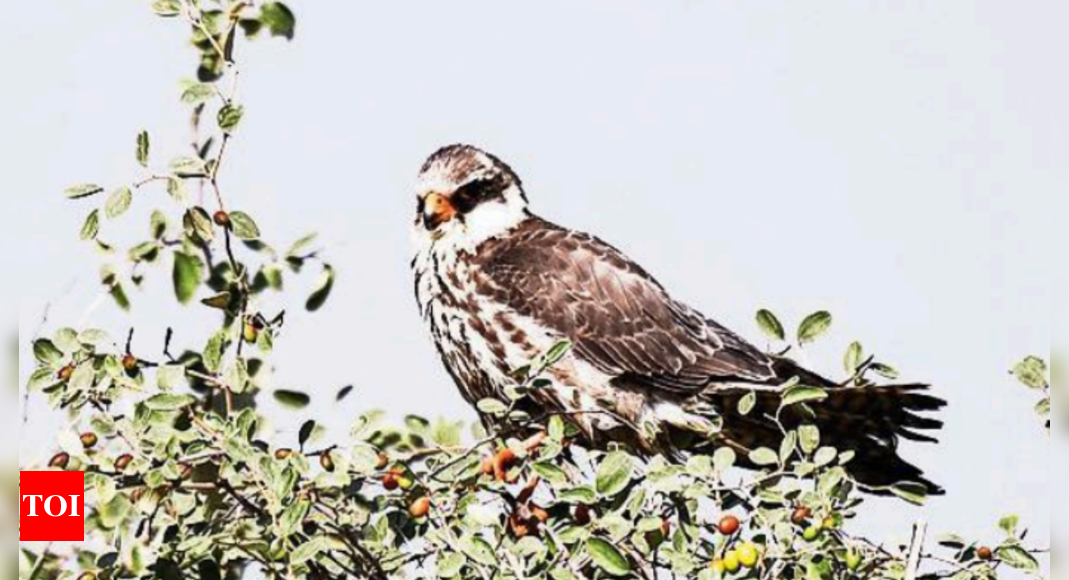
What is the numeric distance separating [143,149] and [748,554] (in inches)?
68.5

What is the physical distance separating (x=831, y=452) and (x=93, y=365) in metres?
1.76

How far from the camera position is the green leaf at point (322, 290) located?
5555mm

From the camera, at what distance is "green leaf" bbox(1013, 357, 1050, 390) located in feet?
14.8

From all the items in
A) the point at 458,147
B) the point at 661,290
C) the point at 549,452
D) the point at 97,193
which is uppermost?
the point at 458,147

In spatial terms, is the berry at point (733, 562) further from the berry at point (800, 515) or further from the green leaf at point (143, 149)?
the green leaf at point (143, 149)

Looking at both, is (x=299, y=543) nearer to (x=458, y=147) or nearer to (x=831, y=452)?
(x=831, y=452)

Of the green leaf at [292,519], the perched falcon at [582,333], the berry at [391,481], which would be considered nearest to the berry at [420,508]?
the berry at [391,481]

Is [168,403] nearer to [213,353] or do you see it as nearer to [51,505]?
[213,353]

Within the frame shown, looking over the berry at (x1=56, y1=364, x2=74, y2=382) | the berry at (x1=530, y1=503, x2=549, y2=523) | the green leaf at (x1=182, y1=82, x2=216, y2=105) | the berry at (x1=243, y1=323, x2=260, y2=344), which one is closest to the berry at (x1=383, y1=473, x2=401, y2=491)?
the berry at (x1=530, y1=503, x2=549, y2=523)

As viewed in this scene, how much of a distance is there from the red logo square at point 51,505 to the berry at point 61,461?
0.06 ft

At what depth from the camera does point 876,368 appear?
5043 mm

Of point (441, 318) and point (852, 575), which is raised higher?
point (441, 318)

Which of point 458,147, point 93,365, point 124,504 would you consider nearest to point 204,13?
point 93,365

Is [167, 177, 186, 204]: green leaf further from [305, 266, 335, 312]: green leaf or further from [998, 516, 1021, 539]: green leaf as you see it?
[998, 516, 1021, 539]: green leaf
